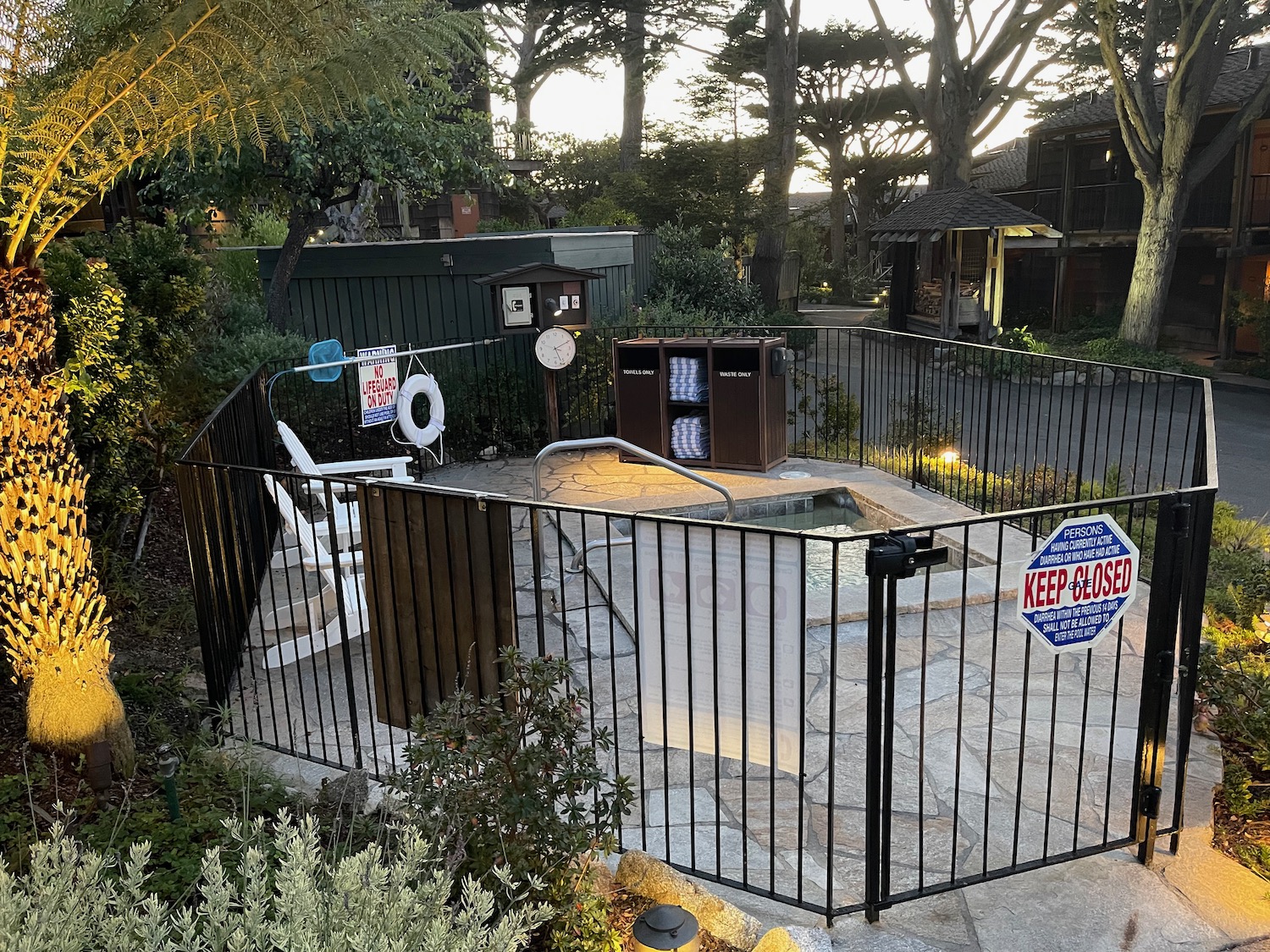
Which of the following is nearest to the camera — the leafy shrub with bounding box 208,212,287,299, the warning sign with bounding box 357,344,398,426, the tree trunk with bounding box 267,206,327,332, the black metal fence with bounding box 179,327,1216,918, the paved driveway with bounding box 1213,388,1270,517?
the black metal fence with bounding box 179,327,1216,918

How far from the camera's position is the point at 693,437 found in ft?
34.4

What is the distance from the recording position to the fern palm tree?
4020mm

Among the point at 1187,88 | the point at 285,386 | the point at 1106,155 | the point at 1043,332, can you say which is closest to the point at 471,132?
the point at 285,386

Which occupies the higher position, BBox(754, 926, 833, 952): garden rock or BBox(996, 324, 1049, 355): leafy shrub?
BBox(996, 324, 1049, 355): leafy shrub

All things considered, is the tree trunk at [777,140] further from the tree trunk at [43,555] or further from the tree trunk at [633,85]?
the tree trunk at [43,555]

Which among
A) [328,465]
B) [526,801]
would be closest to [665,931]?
[526,801]

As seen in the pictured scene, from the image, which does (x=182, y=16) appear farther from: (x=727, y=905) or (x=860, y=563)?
(x=860, y=563)

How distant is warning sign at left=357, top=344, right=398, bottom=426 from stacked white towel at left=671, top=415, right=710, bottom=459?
9.84 ft

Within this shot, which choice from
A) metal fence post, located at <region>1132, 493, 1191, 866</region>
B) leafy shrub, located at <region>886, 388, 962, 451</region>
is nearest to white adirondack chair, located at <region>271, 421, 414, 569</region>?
metal fence post, located at <region>1132, 493, 1191, 866</region>

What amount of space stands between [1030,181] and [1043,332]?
22.7 feet

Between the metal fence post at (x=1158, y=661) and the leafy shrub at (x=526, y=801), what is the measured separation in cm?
213

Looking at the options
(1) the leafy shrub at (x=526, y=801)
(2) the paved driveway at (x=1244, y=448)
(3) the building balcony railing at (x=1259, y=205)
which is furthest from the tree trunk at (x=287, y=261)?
(3) the building balcony railing at (x=1259, y=205)

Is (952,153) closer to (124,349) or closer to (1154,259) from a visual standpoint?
(1154,259)

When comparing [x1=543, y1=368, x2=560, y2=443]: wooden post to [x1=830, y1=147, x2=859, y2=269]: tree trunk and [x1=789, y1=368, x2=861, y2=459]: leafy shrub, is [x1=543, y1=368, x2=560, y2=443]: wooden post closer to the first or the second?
[x1=789, y1=368, x2=861, y2=459]: leafy shrub
